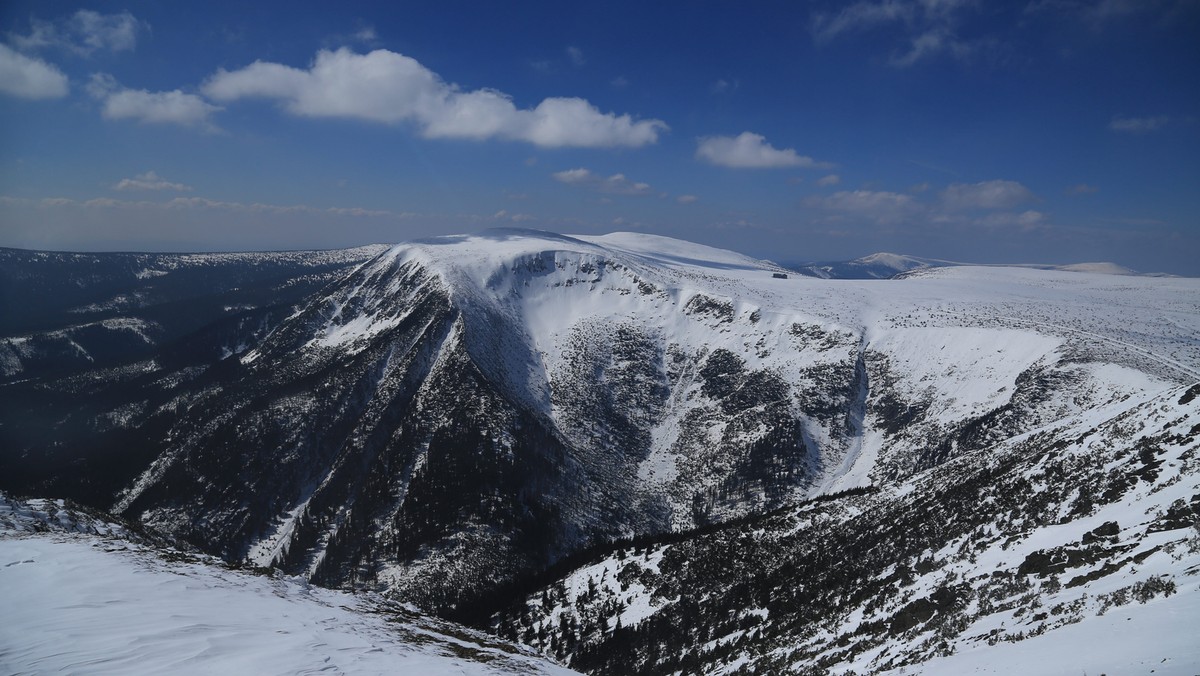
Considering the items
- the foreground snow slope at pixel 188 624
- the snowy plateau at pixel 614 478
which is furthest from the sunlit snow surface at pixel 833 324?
the foreground snow slope at pixel 188 624

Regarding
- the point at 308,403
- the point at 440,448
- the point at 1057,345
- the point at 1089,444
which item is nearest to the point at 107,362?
the point at 308,403

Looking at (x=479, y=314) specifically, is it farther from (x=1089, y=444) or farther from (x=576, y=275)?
(x=1089, y=444)

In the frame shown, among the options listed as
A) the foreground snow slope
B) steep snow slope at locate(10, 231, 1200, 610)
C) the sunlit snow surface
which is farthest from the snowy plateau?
the sunlit snow surface

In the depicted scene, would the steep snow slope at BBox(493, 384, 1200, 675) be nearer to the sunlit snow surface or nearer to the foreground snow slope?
the foreground snow slope

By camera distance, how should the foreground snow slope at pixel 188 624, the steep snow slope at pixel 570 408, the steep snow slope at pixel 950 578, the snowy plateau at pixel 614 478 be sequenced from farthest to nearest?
the steep snow slope at pixel 570 408 → the snowy plateau at pixel 614 478 → the steep snow slope at pixel 950 578 → the foreground snow slope at pixel 188 624

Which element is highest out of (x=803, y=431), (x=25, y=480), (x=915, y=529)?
(x=915, y=529)

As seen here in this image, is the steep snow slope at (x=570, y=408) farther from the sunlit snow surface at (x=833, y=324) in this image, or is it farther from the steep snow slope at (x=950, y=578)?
the steep snow slope at (x=950, y=578)

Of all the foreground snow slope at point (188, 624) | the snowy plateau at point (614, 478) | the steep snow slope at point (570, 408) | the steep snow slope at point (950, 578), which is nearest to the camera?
the foreground snow slope at point (188, 624)
